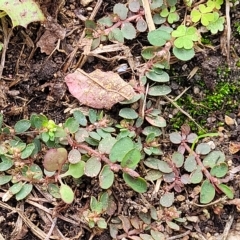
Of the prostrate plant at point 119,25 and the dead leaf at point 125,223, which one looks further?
the prostrate plant at point 119,25

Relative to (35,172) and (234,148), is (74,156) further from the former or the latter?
(234,148)

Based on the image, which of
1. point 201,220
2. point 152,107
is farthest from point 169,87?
point 201,220

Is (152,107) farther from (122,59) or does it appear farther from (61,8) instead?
(61,8)

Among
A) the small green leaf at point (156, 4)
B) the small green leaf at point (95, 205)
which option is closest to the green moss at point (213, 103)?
the small green leaf at point (156, 4)

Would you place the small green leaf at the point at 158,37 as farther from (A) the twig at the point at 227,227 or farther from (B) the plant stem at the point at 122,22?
(A) the twig at the point at 227,227

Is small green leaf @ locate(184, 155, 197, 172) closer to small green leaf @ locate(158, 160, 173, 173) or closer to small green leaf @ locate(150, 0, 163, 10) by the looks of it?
small green leaf @ locate(158, 160, 173, 173)

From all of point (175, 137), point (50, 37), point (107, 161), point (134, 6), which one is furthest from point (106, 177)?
point (134, 6)
